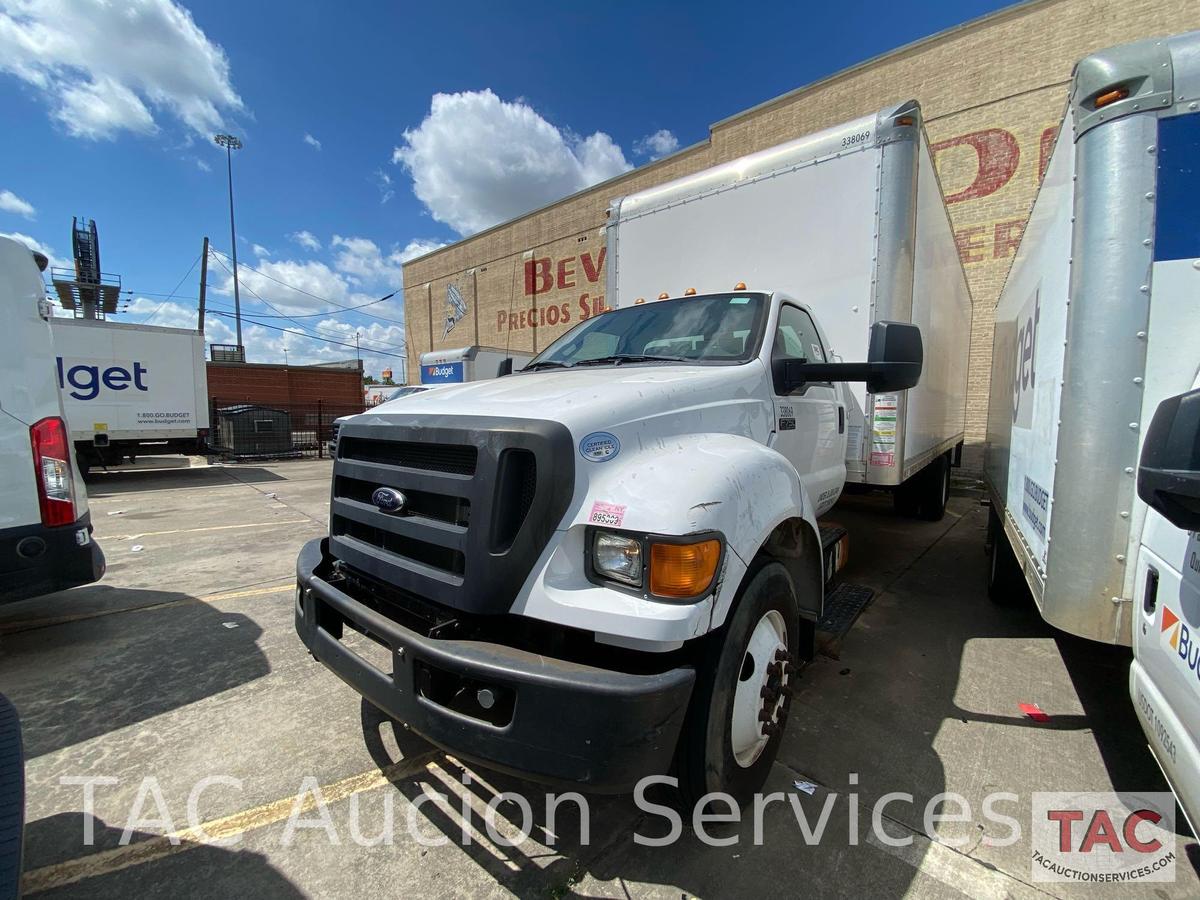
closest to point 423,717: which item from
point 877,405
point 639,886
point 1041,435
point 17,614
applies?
point 639,886

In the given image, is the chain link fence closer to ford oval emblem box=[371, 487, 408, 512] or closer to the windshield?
the windshield

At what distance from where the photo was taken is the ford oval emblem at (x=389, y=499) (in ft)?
6.70

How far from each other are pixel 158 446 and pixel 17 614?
997 centimetres

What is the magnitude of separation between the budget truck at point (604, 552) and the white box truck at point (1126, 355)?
673 millimetres

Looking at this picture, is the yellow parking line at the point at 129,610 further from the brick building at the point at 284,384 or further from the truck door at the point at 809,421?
the brick building at the point at 284,384

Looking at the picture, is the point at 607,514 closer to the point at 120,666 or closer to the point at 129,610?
the point at 120,666

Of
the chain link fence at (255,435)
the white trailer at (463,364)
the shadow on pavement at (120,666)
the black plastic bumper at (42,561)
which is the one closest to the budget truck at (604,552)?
the shadow on pavement at (120,666)

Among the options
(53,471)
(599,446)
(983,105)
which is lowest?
(53,471)

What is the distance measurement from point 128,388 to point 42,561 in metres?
10.9

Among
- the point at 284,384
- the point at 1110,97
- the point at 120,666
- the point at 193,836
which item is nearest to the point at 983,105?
the point at 1110,97

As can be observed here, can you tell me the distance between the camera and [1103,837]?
2.07 m

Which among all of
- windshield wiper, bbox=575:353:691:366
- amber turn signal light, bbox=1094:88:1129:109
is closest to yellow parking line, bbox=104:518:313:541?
windshield wiper, bbox=575:353:691:366

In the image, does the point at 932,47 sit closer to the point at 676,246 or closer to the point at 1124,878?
the point at 676,246

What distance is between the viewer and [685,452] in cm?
203
